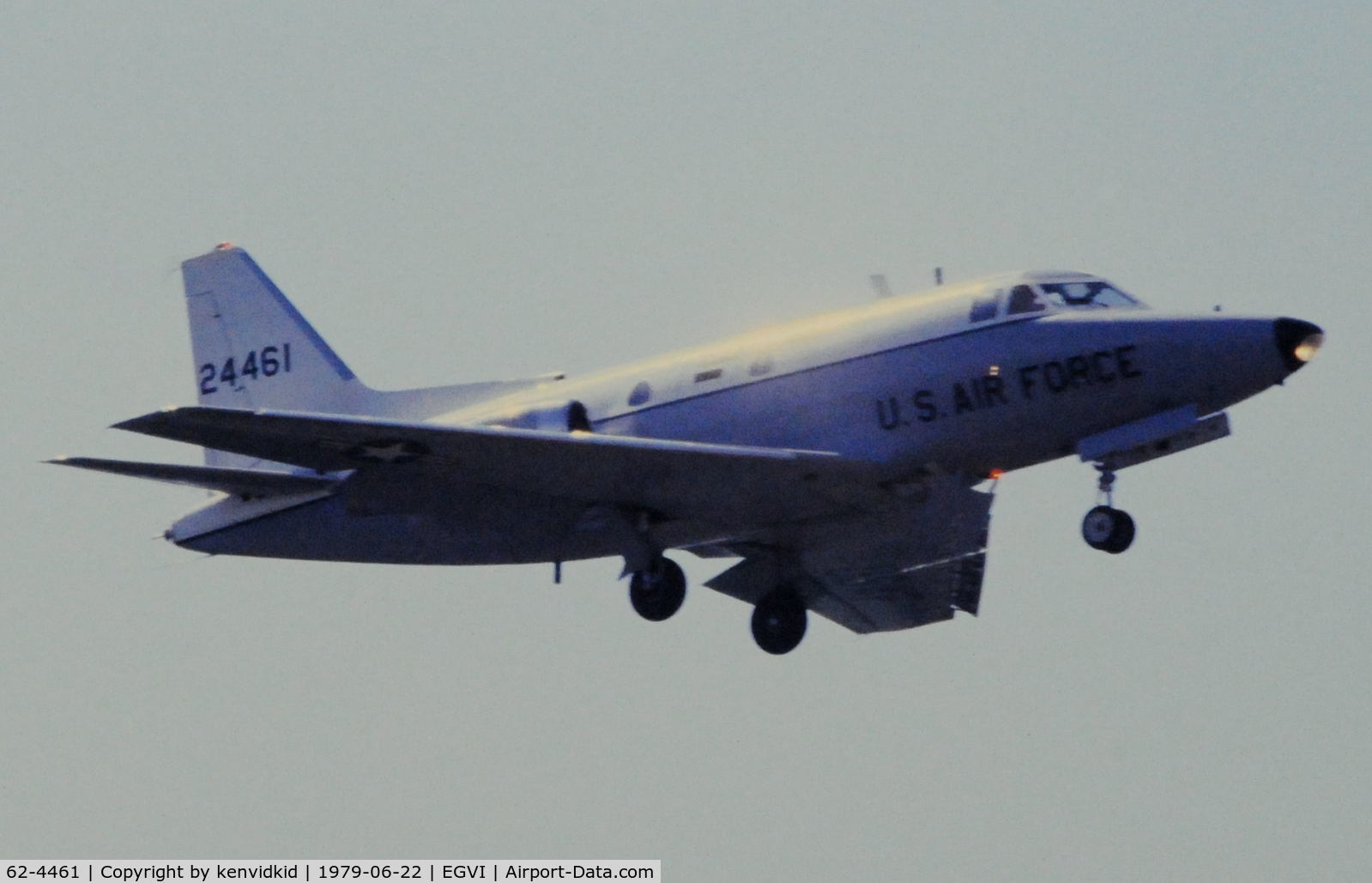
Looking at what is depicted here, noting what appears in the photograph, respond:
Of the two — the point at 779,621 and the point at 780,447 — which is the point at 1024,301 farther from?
the point at 779,621

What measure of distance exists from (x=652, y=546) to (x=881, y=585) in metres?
3.97

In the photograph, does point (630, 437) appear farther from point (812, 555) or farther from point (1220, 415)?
point (1220, 415)

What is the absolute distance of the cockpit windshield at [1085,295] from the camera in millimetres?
29984

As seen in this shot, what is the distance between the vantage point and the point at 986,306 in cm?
2995

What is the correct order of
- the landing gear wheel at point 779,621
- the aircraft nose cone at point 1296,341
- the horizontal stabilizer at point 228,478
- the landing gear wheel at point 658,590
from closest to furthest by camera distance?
the aircraft nose cone at point 1296,341 → the horizontal stabilizer at point 228,478 → the landing gear wheel at point 658,590 → the landing gear wheel at point 779,621

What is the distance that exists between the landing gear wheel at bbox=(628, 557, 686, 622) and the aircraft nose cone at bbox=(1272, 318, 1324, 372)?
27.5ft

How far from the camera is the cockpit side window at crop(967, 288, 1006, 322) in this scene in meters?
29.9

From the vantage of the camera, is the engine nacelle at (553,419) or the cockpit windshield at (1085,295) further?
the engine nacelle at (553,419)

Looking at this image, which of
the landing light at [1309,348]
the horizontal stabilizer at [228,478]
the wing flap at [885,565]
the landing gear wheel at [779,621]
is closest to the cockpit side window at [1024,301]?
the wing flap at [885,565]

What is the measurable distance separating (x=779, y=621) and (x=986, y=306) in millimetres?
6635

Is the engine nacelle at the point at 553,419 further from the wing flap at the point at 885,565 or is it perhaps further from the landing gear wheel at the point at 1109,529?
the landing gear wheel at the point at 1109,529

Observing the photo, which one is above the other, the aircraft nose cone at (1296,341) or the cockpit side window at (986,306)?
the cockpit side window at (986,306)

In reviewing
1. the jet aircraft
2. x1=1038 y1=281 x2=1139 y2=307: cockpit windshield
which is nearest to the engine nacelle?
the jet aircraft

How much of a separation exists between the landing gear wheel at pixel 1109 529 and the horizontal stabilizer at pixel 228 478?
33.3ft
